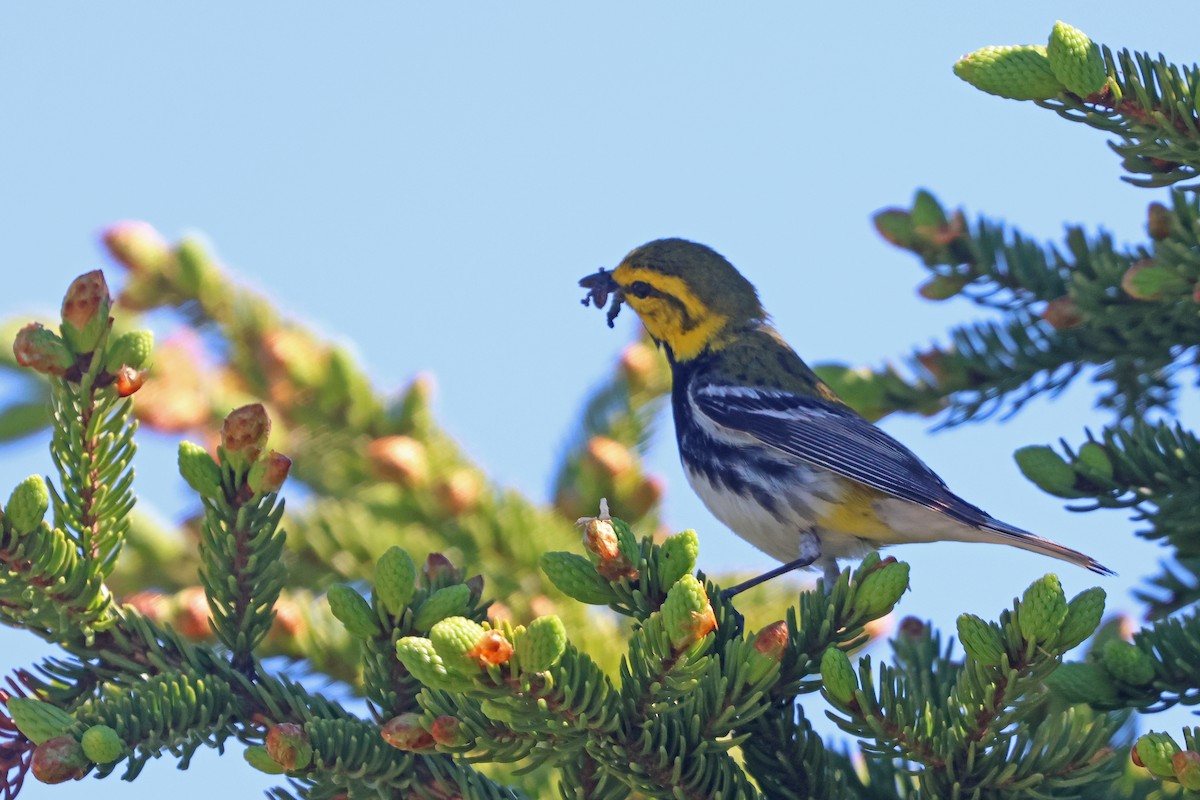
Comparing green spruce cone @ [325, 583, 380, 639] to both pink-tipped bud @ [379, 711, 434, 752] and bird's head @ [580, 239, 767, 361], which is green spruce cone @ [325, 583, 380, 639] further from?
bird's head @ [580, 239, 767, 361]

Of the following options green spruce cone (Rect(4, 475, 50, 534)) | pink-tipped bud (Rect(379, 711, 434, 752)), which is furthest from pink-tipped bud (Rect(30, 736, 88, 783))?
pink-tipped bud (Rect(379, 711, 434, 752))

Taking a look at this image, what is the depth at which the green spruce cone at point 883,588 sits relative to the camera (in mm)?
2326

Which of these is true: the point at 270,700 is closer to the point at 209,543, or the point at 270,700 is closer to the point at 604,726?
the point at 209,543

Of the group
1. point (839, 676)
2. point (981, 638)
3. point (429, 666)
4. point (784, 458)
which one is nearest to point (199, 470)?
point (429, 666)

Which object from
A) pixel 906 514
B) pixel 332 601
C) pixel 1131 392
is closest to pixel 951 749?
pixel 332 601

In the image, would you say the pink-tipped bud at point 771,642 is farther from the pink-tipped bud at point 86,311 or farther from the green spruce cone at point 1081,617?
the pink-tipped bud at point 86,311

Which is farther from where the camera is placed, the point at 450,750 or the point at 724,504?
the point at 724,504

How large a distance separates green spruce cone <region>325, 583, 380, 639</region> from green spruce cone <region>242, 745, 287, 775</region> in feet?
0.85

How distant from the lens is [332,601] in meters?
2.35

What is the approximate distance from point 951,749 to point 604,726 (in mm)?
569

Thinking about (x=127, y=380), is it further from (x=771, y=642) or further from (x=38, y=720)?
(x=771, y=642)

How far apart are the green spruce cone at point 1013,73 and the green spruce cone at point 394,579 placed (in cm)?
131

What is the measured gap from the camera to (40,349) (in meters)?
2.40

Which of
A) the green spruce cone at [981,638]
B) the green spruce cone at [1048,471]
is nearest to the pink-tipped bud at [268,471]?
the green spruce cone at [981,638]
